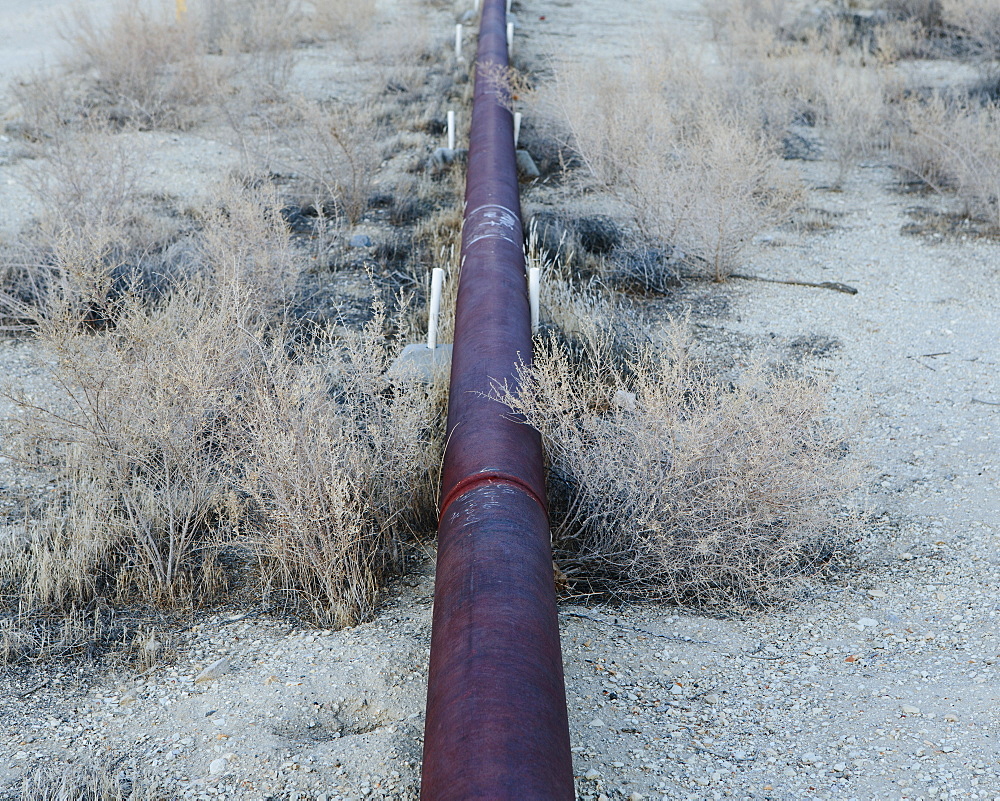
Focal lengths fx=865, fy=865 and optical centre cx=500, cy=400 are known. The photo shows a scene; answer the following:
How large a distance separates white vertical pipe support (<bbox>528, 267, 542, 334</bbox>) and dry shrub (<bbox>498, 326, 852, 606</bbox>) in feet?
3.99

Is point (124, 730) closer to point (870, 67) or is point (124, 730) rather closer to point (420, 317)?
point (420, 317)

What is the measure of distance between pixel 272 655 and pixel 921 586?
2659 mm

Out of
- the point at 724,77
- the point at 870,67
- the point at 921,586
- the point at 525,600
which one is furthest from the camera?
the point at 870,67

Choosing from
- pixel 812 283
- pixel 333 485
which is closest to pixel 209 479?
pixel 333 485

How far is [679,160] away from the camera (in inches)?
286


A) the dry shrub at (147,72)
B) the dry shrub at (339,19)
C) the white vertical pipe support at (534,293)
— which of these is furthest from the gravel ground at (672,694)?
the dry shrub at (339,19)

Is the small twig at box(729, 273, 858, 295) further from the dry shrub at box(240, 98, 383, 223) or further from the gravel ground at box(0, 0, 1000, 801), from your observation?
the dry shrub at box(240, 98, 383, 223)

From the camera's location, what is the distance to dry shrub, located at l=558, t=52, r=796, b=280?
21.3 ft

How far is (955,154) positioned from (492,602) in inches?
270

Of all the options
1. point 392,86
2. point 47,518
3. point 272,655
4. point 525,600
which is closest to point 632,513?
point 525,600

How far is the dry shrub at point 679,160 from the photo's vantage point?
6488 millimetres

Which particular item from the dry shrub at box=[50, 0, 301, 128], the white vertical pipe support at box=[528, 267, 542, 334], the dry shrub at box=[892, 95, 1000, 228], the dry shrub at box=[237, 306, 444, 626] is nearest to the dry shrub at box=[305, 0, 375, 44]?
the dry shrub at box=[50, 0, 301, 128]

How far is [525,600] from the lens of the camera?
2.65 meters

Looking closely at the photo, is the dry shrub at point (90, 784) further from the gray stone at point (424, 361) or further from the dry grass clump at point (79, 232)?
the dry grass clump at point (79, 232)
